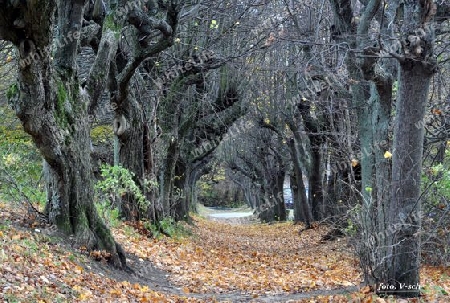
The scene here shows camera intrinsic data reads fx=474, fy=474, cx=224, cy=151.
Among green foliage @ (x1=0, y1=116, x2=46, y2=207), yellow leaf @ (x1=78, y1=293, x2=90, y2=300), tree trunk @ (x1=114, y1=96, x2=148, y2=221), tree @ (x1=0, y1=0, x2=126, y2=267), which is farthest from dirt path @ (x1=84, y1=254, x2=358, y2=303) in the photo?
tree trunk @ (x1=114, y1=96, x2=148, y2=221)

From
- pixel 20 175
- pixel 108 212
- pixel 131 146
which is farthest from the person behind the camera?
pixel 131 146

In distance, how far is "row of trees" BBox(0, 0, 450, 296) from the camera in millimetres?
6539

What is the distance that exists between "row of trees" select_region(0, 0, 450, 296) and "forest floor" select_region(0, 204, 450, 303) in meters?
0.62

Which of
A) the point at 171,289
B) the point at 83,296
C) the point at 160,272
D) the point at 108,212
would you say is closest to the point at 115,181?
the point at 108,212

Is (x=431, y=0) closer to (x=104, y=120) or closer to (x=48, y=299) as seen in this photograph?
(x=48, y=299)

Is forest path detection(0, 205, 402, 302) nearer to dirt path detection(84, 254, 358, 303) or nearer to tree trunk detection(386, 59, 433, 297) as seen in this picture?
dirt path detection(84, 254, 358, 303)

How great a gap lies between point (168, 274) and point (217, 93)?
1098cm

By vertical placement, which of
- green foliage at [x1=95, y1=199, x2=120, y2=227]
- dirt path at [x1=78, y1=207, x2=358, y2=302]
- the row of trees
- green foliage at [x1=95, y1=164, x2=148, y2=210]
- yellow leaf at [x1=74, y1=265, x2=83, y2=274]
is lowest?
dirt path at [x1=78, y1=207, x2=358, y2=302]

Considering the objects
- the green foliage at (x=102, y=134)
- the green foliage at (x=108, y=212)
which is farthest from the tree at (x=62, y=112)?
the green foliage at (x=102, y=134)

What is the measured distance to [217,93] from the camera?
1970 cm

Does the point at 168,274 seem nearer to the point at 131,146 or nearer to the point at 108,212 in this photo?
the point at 108,212

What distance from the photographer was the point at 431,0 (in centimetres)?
622

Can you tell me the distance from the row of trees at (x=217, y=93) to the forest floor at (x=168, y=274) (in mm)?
622

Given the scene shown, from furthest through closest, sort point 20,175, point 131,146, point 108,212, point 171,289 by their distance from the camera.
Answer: point 131,146 < point 108,212 < point 20,175 < point 171,289
